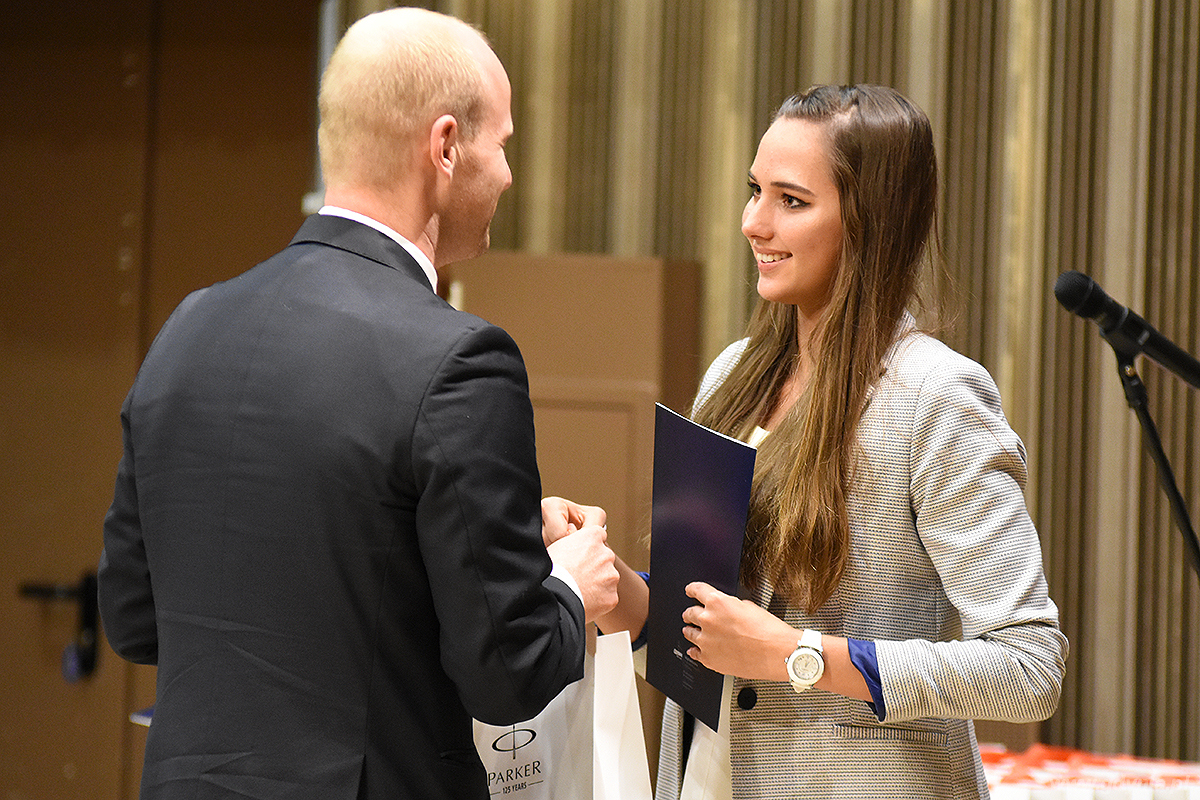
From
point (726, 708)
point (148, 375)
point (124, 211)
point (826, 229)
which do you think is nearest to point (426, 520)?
point (148, 375)

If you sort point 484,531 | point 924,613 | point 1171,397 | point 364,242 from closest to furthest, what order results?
point 484,531 → point 364,242 → point 924,613 → point 1171,397

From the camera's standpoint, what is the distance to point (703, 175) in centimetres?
343

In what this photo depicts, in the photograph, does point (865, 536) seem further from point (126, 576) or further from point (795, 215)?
point (126, 576)

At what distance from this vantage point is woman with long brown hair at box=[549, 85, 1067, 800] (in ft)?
4.45

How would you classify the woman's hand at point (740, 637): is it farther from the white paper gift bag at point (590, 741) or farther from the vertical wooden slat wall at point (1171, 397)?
the vertical wooden slat wall at point (1171, 397)

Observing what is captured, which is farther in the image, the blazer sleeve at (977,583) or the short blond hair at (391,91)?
the blazer sleeve at (977,583)

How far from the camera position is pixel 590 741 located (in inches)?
59.0

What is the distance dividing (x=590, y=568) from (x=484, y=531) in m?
0.29

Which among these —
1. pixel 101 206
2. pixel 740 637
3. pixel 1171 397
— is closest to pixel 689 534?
pixel 740 637

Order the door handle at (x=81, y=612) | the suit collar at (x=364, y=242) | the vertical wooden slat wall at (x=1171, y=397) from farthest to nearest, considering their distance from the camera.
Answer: the door handle at (x=81, y=612) < the vertical wooden slat wall at (x=1171, y=397) < the suit collar at (x=364, y=242)

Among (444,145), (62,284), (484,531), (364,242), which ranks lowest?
(484,531)

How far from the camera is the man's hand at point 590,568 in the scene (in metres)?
1.33

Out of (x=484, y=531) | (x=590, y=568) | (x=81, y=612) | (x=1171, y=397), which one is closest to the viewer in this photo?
(x=484, y=531)

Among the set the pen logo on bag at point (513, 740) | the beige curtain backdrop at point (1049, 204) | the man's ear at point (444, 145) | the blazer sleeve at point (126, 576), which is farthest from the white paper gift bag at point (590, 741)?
the beige curtain backdrop at point (1049, 204)
